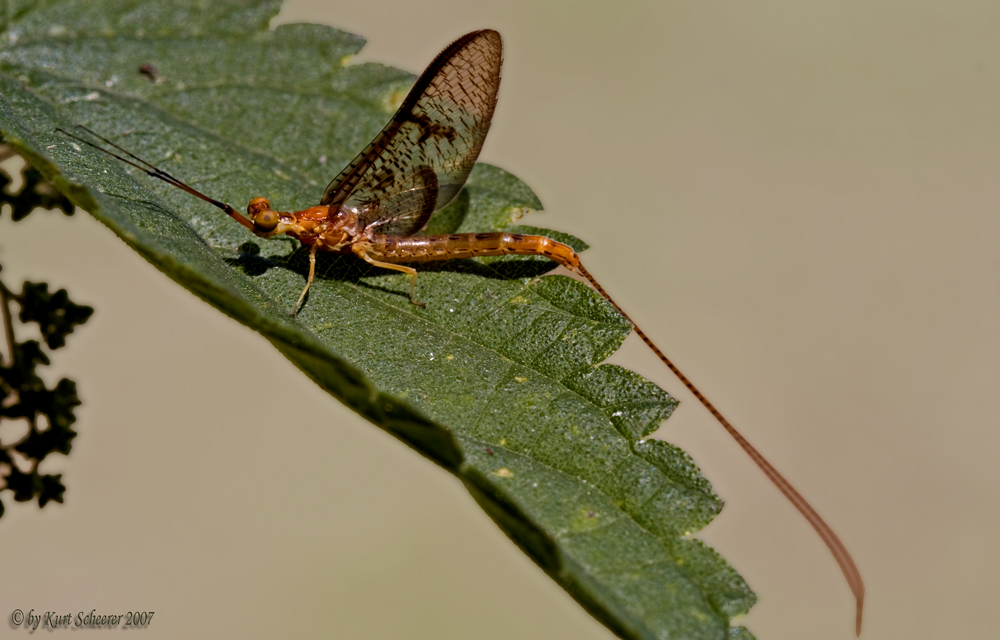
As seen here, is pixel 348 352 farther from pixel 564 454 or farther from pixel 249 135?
pixel 249 135

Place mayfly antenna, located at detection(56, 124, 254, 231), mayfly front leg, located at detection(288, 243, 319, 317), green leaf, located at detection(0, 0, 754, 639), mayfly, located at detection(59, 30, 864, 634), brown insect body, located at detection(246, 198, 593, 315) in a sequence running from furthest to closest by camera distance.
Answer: mayfly, located at detection(59, 30, 864, 634)
brown insect body, located at detection(246, 198, 593, 315)
mayfly antenna, located at detection(56, 124, 254, 231)
mayfly front leg, located at detection(288, 243, 319, 317)
green leaf, located at detection(0, 0, 754, 639)

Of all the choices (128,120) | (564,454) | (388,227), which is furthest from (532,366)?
(128,120)

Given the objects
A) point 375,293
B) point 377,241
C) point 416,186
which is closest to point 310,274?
point 375,293

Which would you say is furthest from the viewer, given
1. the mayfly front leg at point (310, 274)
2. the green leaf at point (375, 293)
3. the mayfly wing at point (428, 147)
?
the mayfly wing at point (428, 147)

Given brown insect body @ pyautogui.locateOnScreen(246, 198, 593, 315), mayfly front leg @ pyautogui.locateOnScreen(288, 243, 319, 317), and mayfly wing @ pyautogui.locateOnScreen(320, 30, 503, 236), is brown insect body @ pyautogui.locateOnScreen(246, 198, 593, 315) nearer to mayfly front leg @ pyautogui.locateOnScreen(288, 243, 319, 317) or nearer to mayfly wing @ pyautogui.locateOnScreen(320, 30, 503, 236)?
mayfly front leg @ pyautogui.locateOnScreen(288, 243, 319, 317)

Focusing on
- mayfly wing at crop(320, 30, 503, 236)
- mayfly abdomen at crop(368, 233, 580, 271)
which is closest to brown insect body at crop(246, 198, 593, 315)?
mayfly abdomen at crop(368, 233, 580, 271)

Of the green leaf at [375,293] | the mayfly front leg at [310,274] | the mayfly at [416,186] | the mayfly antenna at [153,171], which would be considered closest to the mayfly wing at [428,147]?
the mayfly at [416,186]

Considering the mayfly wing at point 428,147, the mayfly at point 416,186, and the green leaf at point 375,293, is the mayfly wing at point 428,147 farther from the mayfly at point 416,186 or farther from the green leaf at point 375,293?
the green leaf at point 375,293

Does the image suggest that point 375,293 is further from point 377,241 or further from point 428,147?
point 428,147
